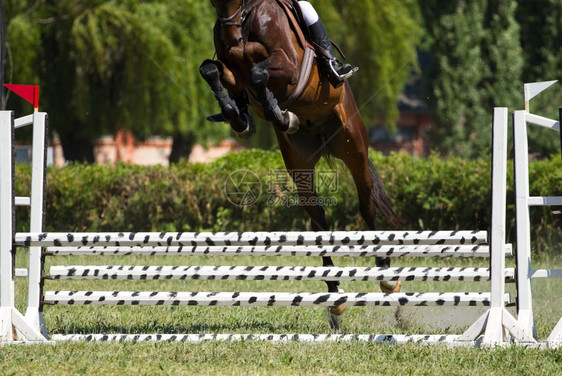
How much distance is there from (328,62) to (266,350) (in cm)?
244

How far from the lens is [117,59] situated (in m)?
15.0

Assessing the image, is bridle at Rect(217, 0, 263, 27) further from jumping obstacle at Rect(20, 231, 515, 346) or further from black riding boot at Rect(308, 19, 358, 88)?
jumping obstacle at Rect(20, 231, 515, 346)

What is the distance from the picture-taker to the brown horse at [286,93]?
5074 mm

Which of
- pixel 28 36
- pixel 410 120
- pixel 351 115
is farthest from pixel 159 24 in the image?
pixel 410 120

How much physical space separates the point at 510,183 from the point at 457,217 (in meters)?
0.91

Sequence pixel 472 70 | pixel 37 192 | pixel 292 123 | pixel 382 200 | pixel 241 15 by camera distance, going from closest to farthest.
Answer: pixel 37 192, pixel 241 15, pixel 292 123, pixel 382 200, pixel 472 70

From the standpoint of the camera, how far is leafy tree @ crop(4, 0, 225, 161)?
14.3m

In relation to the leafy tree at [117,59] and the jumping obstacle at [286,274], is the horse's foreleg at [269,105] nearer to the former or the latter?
the jumping obstacle at [286,274]

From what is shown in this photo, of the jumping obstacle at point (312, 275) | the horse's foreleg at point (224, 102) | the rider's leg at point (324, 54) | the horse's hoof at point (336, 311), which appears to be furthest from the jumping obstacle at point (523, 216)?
the horse's foreleg at point (224, 102)

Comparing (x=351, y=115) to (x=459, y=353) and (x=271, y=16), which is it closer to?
(x=271, y=16)

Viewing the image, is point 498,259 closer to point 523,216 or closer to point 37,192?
point 523,216

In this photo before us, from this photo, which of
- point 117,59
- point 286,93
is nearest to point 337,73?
point 286,93

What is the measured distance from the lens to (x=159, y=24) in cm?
1448

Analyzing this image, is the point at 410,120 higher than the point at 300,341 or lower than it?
higher
